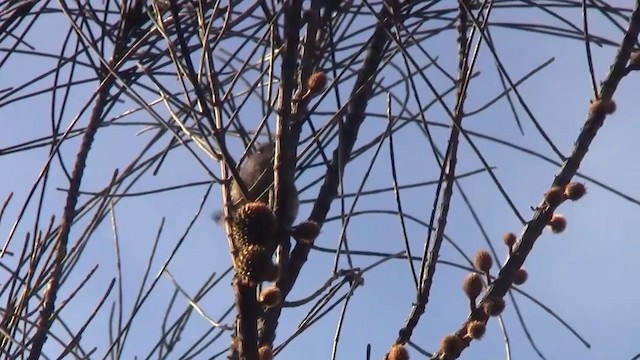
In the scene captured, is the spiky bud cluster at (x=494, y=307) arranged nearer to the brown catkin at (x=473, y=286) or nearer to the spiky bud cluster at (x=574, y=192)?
the brown catkin at (x=473, y=286)

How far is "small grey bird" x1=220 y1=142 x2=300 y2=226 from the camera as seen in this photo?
2.75 ft

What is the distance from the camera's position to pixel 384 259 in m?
1.12

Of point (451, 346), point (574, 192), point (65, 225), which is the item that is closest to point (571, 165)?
point (574, 192)

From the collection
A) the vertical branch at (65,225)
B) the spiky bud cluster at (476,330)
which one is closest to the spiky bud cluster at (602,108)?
the spiky bud cluster at (476,330)

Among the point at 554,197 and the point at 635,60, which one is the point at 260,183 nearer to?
the point at 554,197

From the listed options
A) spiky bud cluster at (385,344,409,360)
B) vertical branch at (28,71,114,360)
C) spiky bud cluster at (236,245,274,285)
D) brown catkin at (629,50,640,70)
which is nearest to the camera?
spiky bud cluster at (236,245,274,285)

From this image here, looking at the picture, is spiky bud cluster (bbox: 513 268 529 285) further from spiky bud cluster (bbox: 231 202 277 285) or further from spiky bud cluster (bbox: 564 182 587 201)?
spiky bud cluster (bbox: 231 202 277 285)

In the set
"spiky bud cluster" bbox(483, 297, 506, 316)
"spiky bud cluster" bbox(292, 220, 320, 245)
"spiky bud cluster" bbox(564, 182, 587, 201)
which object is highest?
"spiky bud cluster" bbox(564, 182, 587, 201)

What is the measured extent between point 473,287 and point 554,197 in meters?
0.15

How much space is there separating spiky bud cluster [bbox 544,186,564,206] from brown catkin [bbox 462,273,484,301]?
13 centimetres

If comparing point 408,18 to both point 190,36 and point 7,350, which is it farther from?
point 7,350

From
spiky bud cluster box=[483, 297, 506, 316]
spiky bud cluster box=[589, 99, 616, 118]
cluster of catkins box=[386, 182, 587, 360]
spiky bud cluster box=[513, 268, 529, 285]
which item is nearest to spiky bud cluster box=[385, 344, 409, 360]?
cluster of catkins box=[386, 182, 587, 360]

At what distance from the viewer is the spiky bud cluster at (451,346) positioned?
866mm

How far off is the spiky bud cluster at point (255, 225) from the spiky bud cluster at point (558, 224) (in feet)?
1.39
